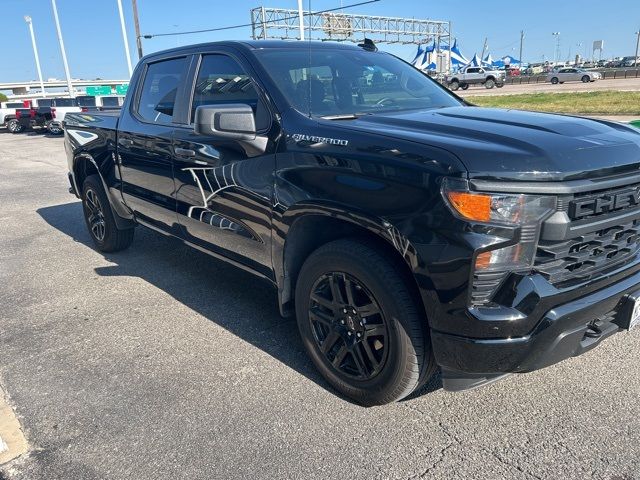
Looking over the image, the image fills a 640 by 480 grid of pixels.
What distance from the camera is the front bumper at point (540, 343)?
226 cm

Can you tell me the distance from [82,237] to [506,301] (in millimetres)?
5787

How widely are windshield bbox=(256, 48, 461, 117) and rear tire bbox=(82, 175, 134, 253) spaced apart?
2784 millimetres

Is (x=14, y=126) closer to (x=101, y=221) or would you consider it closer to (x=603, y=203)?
(x=101, y=221)

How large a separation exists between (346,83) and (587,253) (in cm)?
192

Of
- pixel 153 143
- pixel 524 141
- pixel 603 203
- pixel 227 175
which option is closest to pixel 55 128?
pixel 153 143

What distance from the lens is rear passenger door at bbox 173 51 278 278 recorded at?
10.4 feet

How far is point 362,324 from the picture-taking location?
2.74 meters

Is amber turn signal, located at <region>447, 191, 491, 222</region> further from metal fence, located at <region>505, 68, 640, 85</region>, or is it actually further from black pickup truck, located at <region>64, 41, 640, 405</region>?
metal fence, located at <region>505, 68, 640, 85</region>

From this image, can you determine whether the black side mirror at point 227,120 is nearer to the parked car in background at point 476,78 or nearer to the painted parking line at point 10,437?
the painted parking line at point 10,437

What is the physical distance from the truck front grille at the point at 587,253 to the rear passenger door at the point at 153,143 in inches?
109

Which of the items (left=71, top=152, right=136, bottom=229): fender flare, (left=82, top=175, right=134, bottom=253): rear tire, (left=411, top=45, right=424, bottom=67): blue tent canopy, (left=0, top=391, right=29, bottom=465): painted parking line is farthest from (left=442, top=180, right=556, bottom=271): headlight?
(left=411, top=45, right=424, bottom=67): blue tent canopy

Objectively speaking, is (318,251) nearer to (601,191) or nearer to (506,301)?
(506,301)

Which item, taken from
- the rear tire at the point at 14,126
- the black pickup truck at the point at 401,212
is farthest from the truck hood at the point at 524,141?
the rear tire at the point at 14,126

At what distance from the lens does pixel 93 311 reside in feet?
14.2
